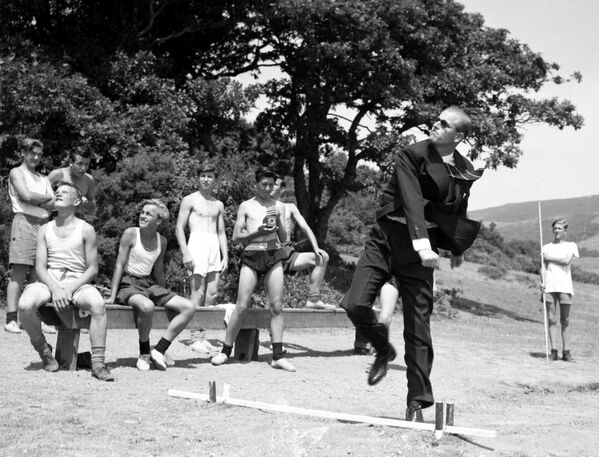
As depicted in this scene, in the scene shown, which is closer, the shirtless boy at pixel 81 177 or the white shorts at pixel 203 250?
the shirtless boy at pixel 81 177

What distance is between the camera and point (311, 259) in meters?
9.59

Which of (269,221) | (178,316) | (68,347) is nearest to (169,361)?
(178,316)

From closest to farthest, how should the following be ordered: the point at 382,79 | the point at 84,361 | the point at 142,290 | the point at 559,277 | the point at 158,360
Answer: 1. the point at 84,361
2. the point at 158,360
3. the point at 142,290
4. the point at 559,277
5. the point at 382,79

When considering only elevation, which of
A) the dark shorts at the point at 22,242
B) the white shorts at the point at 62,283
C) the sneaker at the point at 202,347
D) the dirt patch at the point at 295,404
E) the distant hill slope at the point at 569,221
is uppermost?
the distant hill slope at the point at 569,221

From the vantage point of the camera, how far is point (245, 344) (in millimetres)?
9266

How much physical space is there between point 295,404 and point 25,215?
13.7 ft

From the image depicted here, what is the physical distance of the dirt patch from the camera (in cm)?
507

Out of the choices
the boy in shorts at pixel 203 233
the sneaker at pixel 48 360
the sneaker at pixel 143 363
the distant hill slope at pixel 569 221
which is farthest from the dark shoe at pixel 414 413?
the distant hill slope at pixel 569 221

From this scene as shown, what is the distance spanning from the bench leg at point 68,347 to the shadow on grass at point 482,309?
14483 mm

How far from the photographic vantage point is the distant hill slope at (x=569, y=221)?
A: 192 feet

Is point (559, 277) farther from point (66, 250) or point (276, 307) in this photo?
point (66, 250)

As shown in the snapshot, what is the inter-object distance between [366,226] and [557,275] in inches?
837

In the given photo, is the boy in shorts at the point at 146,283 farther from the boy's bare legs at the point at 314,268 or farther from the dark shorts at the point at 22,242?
the boy's bare legs at the point at 314,268

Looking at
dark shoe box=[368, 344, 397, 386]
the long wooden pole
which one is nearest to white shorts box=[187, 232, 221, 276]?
the long wooden pole
